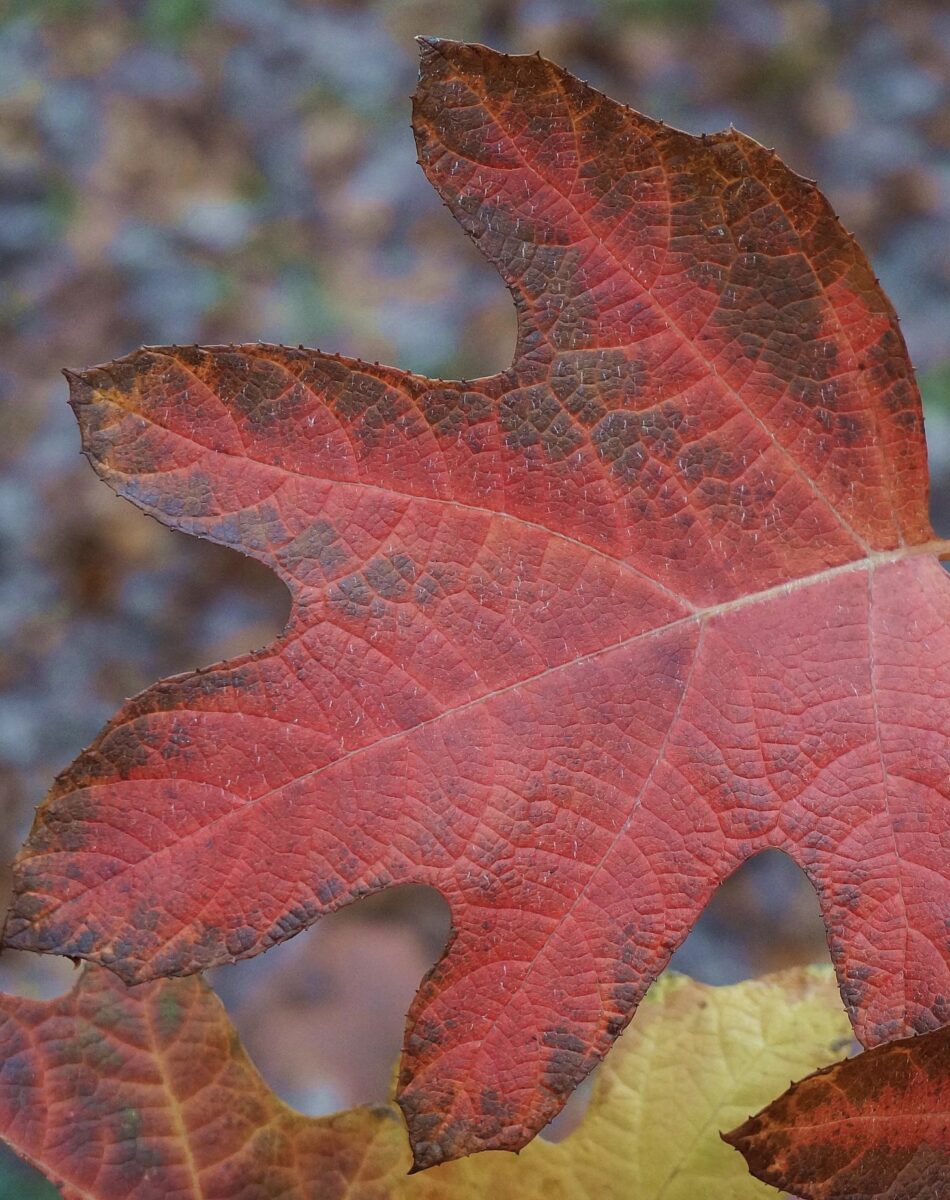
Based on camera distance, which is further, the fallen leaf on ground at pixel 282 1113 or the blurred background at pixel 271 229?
the blurred background at pixel 271 229

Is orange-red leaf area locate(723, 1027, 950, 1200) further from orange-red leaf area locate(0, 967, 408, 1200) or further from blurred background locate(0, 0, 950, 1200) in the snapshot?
blurred background locate(0, 0, 950, 1200)

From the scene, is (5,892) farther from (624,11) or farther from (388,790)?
(624,11)

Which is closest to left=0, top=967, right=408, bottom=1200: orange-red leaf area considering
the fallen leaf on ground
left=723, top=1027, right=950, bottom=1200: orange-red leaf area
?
the fallen leaf on ground

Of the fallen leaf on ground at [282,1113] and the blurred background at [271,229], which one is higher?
the blurred background at [271,229]

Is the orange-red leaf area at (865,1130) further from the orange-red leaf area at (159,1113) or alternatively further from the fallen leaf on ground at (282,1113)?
the orange-red leaf area at (159,1113)

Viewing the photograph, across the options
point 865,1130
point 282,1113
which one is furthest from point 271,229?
point 865,1130

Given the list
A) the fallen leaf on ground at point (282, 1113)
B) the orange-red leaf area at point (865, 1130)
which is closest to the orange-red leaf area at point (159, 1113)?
the fallen leaf on ground at point (282, 1113)
